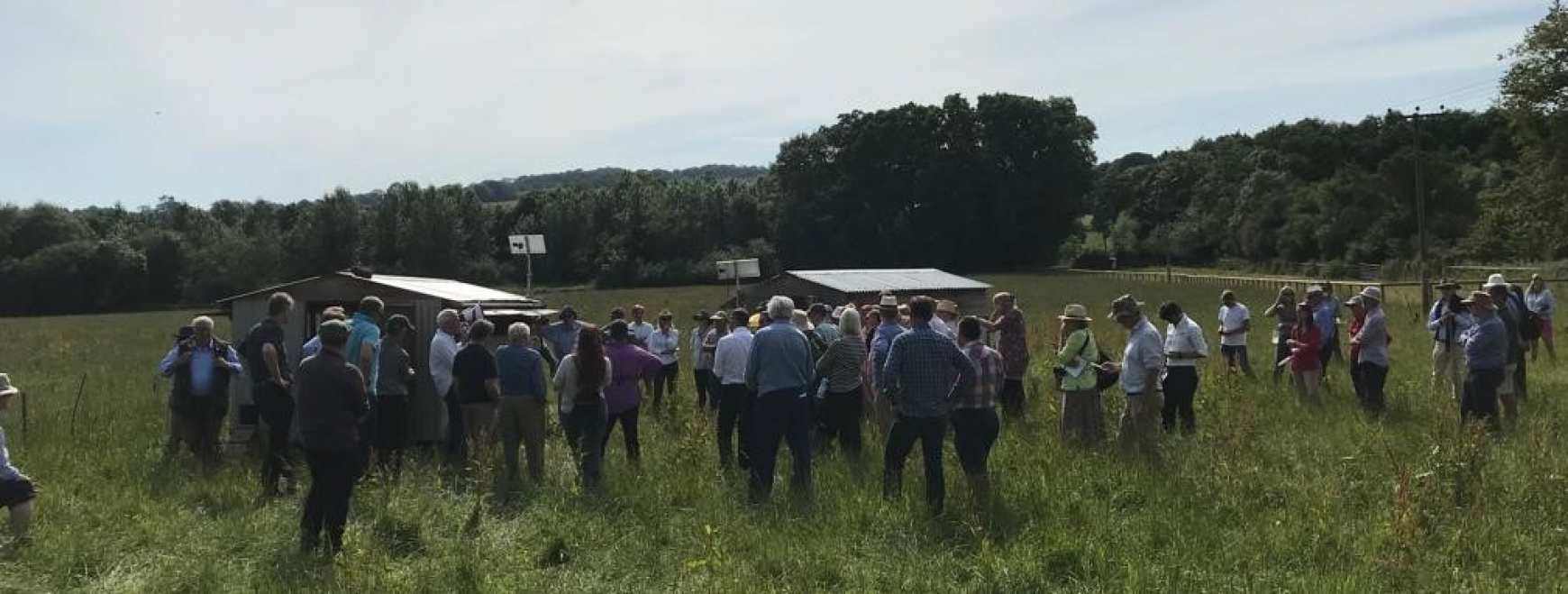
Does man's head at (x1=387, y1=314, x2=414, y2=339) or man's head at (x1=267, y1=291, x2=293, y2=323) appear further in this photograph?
man's head at (x1=387, y1=314, x2=414, y2=339)

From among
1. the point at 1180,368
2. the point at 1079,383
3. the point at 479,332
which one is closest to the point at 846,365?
the point at 1079,383

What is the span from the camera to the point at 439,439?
1074 cm

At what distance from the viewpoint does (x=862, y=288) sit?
78.7ft

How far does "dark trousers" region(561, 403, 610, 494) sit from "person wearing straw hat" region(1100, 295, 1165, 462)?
4184 millimetres

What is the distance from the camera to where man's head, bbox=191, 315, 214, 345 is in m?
9.93

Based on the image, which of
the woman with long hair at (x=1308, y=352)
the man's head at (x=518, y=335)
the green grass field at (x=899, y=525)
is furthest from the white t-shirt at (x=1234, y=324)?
the man's head at (x=518, y=335)

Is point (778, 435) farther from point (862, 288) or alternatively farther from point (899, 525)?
point (862, 288)

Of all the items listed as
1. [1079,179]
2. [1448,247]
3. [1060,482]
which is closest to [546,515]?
[1060,482]

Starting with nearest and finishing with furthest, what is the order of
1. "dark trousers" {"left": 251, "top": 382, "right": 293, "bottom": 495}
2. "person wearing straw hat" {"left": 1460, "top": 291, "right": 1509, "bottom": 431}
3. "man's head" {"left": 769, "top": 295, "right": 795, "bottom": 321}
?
1. "man's head" {"left": 769, "top": 295, "right": 795, "bottom": 321}
2. "dark trousers" {"left": 251, "top": 382, "right": 293, "bottom": 495}
3. "person wearing straw hat" {"left": 1460, "top": 291, "right": 1509, "bottom": 431}

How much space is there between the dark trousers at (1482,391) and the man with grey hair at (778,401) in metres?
5.62

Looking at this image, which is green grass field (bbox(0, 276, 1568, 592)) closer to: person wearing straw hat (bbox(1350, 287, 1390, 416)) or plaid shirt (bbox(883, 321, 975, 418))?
person wearing straw hat (bbox(1350, 287, 1390, 416))

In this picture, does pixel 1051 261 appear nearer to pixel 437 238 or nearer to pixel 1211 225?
pixel 1211 225

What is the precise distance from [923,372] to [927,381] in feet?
0.22

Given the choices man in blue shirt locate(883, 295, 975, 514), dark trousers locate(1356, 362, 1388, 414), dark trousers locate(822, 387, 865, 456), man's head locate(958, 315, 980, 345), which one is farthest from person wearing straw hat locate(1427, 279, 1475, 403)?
man in blue shirt locate(883, 295, 975, 514)
